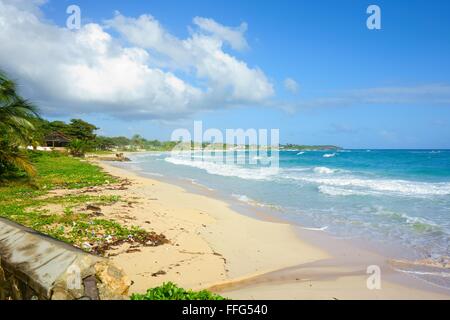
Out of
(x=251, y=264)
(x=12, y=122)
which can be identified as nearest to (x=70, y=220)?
(x=251, y=264)

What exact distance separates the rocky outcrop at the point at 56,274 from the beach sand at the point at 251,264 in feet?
6.07

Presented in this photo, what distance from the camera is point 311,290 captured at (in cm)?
566

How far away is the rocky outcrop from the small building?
2378 inches

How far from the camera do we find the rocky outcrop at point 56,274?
3.46 metres

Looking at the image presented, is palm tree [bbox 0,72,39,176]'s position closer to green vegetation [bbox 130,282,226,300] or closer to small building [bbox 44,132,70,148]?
green vegetation [bbox 130,282,226,300]

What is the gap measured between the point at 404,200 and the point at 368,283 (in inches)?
460

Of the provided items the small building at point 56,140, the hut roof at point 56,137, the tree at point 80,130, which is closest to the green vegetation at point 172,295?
the hut roof at point 56,137

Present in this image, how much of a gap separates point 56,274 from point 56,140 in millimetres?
62305

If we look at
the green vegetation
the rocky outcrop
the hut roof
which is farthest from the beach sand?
the hut roof

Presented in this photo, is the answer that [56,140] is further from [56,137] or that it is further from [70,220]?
[70,220]

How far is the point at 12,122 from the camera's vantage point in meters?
14.8

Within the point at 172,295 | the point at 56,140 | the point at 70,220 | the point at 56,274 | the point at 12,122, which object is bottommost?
the point at 70,220

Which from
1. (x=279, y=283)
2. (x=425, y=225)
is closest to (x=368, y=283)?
(x=279, y=283)
